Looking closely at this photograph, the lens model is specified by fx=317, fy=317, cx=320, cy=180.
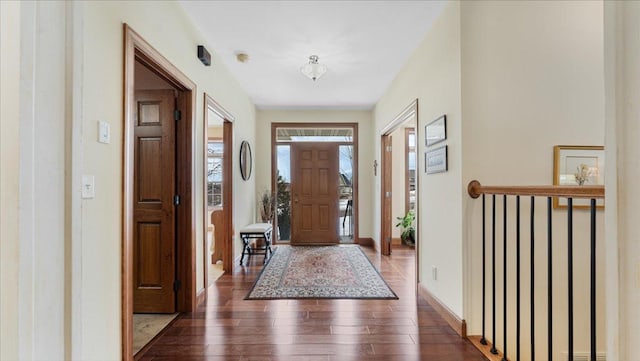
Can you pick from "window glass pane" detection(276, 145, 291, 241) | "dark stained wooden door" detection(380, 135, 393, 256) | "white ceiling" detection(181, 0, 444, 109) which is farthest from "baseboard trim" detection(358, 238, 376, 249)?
"white ceiling" detection(181, 0, 444, 109)

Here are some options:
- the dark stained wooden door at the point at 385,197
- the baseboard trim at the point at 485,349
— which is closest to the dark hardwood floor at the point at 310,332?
the baseboard trim at the point at 485,349

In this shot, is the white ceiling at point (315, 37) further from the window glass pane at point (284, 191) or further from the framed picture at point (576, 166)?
the window glass pane at point (284, 191)

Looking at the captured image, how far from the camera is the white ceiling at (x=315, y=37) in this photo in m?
2.53

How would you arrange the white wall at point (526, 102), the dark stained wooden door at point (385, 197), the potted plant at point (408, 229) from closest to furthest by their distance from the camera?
the white wall at point (526, 102) → the dark stained wooden door at point (385, 197) → the potted plant at point (408, 229)

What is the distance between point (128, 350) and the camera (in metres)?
1.78

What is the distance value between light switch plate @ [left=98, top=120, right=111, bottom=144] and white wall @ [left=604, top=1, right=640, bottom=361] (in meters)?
1.96

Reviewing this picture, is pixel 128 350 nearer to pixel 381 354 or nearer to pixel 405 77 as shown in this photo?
pixel 381 354

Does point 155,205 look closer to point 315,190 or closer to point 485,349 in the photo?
point 485,349

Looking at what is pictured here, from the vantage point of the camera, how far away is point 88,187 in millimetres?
1493

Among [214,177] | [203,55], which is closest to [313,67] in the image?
[203,55]

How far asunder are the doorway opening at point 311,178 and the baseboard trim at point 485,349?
3.68 m

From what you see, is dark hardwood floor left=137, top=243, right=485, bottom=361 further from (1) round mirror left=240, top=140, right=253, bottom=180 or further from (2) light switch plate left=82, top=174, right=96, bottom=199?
(1) round mirror left=240, top=140, right=253, bottom=180

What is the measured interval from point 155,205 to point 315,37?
210cm

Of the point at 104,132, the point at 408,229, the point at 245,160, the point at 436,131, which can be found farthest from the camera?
the point at 408,229
